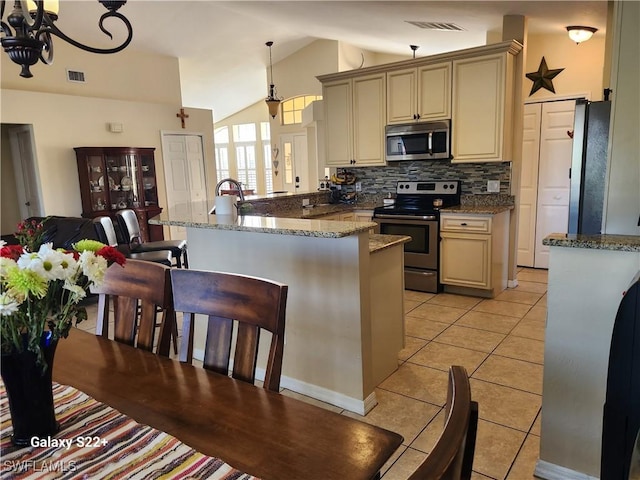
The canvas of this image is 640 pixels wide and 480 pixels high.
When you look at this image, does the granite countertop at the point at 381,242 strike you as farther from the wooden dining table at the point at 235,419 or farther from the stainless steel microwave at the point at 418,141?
the stainless steel microwave at the point at 418,141

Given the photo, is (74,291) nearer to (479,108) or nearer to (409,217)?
(409,217)

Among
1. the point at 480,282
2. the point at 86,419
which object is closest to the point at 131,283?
the point at 86,419

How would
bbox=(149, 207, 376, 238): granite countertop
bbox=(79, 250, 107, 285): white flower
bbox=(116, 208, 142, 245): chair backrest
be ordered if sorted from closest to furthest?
bbox=(79, 250, 107, 285): white flower → bbox=(149, 207, 376, 238): granite countertop → bbox=(116, 208, 142, 245): chair backrest

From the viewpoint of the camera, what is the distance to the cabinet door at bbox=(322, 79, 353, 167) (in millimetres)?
5082

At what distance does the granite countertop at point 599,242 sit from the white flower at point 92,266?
1.60 meters

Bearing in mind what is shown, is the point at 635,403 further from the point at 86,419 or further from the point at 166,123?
the point at 166,123

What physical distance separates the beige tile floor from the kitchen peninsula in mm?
135

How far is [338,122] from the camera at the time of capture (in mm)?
5188

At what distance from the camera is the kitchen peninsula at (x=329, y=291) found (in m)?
2.28

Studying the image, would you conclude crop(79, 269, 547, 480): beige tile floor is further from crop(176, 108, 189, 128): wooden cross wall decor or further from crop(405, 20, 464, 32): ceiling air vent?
crop(176, 108, 189, 128): wooden cross wall decor

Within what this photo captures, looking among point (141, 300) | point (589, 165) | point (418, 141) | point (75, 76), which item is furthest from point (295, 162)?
point (141, 300)

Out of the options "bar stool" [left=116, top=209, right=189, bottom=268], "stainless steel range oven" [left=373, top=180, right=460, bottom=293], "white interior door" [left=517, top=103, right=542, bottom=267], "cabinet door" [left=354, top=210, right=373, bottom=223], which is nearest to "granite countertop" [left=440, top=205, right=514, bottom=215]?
"stainless steel range oven" [left=373, top=180, right=460, bottom=293]

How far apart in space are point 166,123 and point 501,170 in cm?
535

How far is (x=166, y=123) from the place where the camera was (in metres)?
7.24
